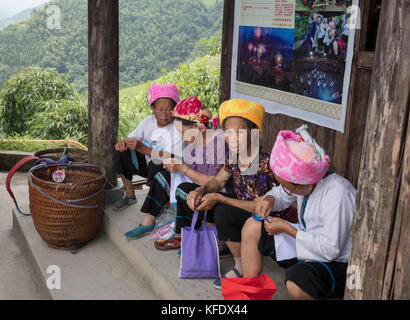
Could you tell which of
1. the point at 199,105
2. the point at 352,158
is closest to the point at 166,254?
the point at 199,105

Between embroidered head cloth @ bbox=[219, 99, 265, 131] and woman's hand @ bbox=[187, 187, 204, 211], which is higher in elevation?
embroidered head cloth @ bbox=[219, 99, 265, 131]

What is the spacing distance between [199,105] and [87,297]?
1516 mm

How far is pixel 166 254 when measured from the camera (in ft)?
10.5

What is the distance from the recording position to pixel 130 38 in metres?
18.9

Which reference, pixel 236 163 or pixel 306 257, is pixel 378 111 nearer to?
pixel 306 257

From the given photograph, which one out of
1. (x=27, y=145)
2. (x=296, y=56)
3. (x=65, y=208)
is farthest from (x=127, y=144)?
(x=27, y=145)

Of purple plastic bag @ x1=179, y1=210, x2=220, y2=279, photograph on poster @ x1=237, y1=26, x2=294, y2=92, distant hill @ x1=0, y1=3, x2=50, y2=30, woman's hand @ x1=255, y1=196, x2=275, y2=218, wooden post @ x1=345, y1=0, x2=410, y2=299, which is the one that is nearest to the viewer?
wooden post @ x1=345, y1=0, x2=410, y2=299

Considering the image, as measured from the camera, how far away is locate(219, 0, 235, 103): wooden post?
4.62 meters

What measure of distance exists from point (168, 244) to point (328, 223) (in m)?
1.40

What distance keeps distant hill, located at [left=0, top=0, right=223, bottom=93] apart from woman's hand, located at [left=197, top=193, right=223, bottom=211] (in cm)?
1308

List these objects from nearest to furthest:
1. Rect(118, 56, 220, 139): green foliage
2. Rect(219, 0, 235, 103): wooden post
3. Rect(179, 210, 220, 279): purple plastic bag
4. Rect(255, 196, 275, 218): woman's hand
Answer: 1. Rect(255, 196, 275, 218): woman's hand
2. Rect(179, 210, 220, 279): purple plastic bag
3. Rect(219, 0, 235, 103): wooden post
4. Rect(118, 56, 220, 139): green foliage

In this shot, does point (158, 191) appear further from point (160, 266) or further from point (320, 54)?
point (320, 54)

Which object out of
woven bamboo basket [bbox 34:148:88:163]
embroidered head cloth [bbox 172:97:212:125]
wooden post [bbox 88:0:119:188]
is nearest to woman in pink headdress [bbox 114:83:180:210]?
wooden post [bbox 88:0:119:188]

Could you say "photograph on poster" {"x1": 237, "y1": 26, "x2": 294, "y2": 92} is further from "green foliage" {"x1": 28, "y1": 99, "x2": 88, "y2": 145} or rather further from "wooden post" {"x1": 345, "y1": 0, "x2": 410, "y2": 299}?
"green foliage" {"x1": 28, "y1": 99, "x2": 88, "y2": 145}
